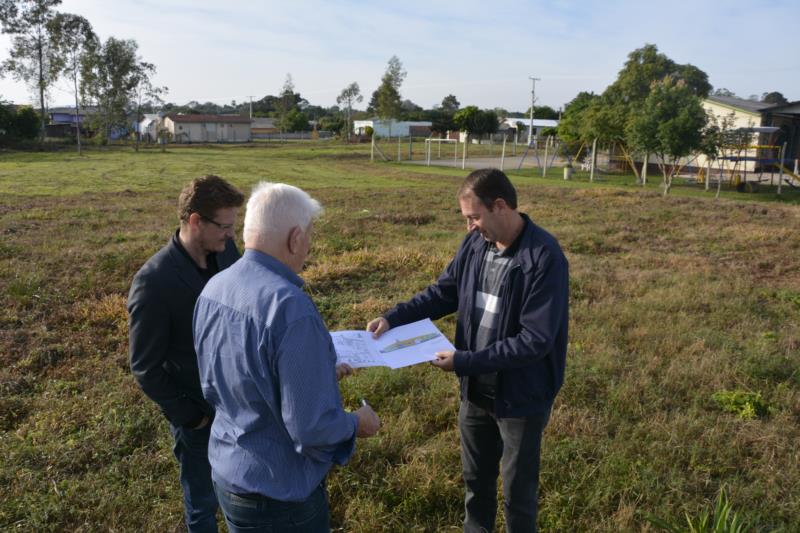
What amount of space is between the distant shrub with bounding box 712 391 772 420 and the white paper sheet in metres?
3.23

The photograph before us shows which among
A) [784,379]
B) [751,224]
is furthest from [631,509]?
[751,224]

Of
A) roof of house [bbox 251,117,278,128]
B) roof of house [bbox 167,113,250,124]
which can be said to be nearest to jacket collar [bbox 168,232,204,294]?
roof of house [bbox 167,113,250,124]

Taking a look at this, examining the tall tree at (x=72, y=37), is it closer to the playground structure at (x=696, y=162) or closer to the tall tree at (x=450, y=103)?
the playground structure at (x=696, y=162)

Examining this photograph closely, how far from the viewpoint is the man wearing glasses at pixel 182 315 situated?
2807mm

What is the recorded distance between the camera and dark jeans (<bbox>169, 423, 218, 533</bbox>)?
3078 millimetres

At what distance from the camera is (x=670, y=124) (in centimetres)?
2575

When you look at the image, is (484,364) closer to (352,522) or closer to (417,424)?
(352,522)

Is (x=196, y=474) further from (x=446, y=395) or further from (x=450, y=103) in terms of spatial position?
(x=450, y=103)

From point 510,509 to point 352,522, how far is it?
3.47ft

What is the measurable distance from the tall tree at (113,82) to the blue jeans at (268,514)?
2456 inches

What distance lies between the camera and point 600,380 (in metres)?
5.43

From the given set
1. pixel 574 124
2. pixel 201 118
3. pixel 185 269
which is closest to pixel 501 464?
pixel 185 269

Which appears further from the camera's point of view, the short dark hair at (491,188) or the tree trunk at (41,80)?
the tree trunk at (41,80)

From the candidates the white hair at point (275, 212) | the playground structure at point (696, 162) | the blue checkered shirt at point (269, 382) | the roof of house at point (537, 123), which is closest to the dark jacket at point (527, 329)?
the blue checkered shirt at point (269, 382)
